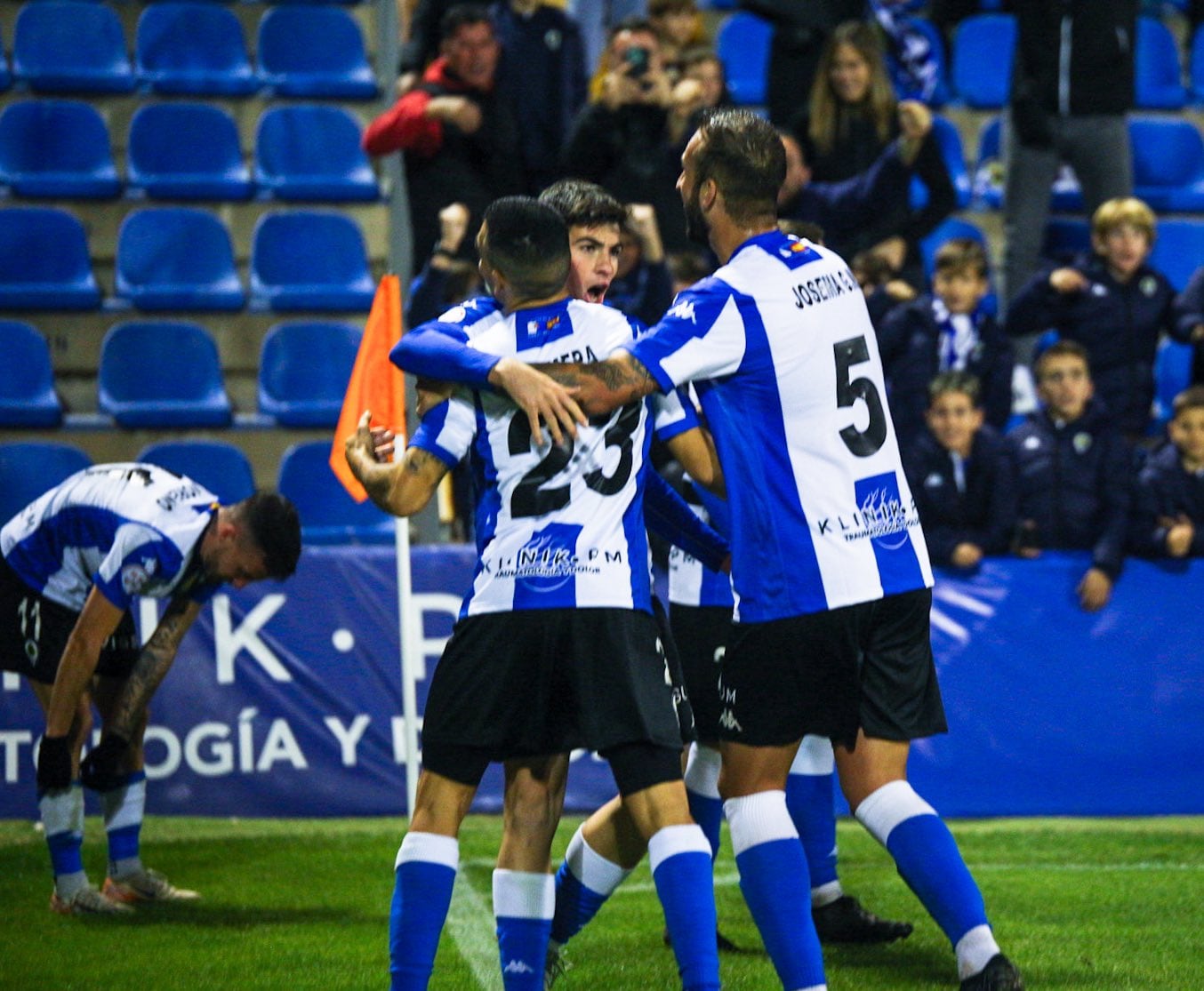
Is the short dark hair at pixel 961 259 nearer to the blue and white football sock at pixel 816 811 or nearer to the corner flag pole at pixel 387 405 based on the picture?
the corner flag pole at pixel 387 405

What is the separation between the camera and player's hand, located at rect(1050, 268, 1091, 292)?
9148 mm

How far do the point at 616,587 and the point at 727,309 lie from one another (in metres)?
0.73

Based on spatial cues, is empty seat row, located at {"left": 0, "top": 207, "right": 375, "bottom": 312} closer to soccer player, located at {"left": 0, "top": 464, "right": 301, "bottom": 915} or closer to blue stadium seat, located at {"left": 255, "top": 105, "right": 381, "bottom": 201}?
blue stadium seat, located at {"left": 255, "top": 105, "right": 381, "bottom": 201}

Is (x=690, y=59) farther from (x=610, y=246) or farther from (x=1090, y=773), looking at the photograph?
(x=610, y=246)

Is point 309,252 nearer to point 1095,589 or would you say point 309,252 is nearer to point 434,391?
point 1095,589

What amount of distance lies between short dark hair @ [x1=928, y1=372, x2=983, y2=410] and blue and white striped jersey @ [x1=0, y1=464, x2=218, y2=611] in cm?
357

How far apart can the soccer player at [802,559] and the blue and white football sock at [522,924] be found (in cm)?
50

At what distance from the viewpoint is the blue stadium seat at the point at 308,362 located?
996cm

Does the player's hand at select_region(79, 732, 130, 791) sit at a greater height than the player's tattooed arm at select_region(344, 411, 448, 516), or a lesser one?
lesser

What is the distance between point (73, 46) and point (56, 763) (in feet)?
22.0

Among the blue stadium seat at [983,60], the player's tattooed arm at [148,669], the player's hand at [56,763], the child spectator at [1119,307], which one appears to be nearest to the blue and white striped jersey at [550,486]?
the player's tattooed arm at [148,669]

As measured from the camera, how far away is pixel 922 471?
805 centimetres

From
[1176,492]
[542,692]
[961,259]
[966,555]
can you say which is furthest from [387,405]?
[1176,492]

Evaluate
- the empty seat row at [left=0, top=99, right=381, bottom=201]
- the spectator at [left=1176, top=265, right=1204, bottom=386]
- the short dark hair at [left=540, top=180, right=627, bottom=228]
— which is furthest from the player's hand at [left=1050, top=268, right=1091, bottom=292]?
the short dark hair at [left=540, top=180, right=627, bottom=228]
